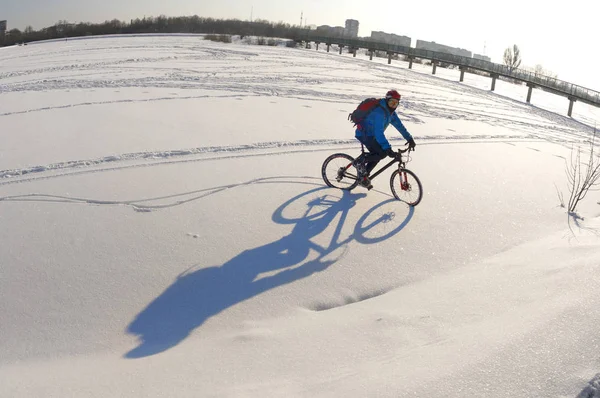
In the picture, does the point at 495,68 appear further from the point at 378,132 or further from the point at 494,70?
the point at 378,132

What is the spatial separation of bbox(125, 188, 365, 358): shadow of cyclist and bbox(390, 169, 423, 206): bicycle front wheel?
1.54 m

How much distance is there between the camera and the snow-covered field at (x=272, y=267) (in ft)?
11.1

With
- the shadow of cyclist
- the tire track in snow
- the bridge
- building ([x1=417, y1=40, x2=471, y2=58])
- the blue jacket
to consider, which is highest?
building ([x1=417, y1=40, x2=471, y2=58])

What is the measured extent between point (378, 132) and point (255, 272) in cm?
311

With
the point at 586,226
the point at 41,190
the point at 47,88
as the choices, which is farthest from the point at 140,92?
the point at 586,226

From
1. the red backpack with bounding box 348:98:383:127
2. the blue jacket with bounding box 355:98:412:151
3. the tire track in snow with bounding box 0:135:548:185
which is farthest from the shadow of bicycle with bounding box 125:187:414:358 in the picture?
the tire track in snow with bounding box 0:135:548:185

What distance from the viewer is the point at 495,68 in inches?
1238

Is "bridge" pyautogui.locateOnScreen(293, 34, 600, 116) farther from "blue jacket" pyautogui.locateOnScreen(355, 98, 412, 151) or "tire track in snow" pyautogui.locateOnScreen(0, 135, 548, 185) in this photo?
"blue jacket" pyautogui.locateOnScreen(355, 98, 412, 151)

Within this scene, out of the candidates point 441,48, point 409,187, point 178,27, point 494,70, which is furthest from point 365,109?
point 441,48

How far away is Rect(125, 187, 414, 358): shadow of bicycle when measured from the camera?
14.2ft

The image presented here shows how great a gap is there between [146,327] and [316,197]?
3586 millimetres

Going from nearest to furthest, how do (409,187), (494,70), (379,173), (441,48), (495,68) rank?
(409,187) < (379,173) < (494,70) < (495,68) < (441,48)

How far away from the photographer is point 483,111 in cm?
1716

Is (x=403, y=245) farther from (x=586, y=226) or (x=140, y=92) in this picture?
(x=140, y=92)
